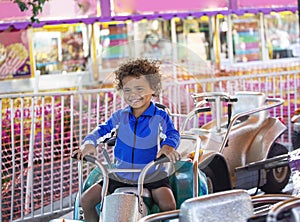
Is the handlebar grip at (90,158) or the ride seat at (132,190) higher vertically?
the handlebar grip at (90,158)

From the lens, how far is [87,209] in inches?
176

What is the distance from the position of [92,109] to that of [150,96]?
2.38m

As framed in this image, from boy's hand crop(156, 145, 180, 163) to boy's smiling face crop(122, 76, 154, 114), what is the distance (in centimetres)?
30

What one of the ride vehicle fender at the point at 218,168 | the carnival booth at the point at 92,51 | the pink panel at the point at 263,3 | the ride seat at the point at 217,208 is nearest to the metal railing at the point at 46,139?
the carnival booth at the point at 92,51

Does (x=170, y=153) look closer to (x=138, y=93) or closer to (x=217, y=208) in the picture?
(x=138, y=93)

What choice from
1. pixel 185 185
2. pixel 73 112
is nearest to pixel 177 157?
pixel 185 185

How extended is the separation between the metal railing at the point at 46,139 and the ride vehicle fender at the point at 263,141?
75cm

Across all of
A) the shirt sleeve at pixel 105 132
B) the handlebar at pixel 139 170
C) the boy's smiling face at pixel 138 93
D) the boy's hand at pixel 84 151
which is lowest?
the handlebar at pixel 139 170

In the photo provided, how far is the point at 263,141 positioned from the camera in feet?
22.1

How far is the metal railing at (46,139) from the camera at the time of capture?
20.7ft

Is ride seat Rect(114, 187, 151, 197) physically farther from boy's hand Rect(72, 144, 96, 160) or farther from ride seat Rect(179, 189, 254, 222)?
ride seat Rect(179, 189, 254, 222)

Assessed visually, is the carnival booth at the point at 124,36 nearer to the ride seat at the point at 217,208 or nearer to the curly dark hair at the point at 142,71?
the curly dark hair at the point at 142,71

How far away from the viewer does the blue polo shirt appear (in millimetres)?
4355

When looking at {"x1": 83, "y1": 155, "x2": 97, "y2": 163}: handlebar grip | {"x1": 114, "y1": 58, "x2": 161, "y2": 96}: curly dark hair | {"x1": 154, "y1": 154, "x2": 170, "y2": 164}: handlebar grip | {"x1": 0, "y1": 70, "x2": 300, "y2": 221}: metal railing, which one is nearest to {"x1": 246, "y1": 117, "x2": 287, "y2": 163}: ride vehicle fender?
{"x1": 0, "y1": 70, "x2": 300, "y2": 221}: metal railing
